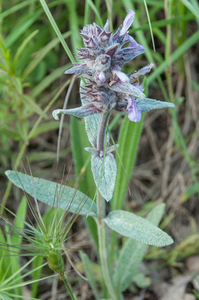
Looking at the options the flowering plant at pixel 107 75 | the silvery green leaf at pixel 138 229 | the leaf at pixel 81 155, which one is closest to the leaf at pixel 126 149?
the leaf at pixel 81 155

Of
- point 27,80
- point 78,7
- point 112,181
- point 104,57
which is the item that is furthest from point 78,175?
point 78,7

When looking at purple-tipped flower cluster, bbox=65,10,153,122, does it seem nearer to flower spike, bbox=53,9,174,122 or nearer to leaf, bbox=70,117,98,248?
flower spike, bbox=53,9,174,122

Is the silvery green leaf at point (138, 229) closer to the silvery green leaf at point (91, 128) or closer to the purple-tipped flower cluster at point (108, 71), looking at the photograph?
the silvery green leaf at point (91, 128)

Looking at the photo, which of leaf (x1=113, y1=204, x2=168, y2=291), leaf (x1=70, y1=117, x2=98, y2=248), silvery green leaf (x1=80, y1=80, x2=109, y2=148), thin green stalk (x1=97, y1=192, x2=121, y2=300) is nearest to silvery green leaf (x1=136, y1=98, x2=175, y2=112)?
silvery green leaf (x1=80, y1=80, x2=109, y2=148)

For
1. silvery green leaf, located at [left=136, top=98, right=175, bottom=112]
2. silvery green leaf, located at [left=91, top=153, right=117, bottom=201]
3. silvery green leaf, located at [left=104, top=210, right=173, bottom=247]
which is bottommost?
silvery green leaf, located at [left=104, top=210, right=173, bottom=247]

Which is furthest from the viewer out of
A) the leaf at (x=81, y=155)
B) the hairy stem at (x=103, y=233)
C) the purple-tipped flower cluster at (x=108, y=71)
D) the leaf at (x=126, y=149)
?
the leaf at (x=81, y=155)
